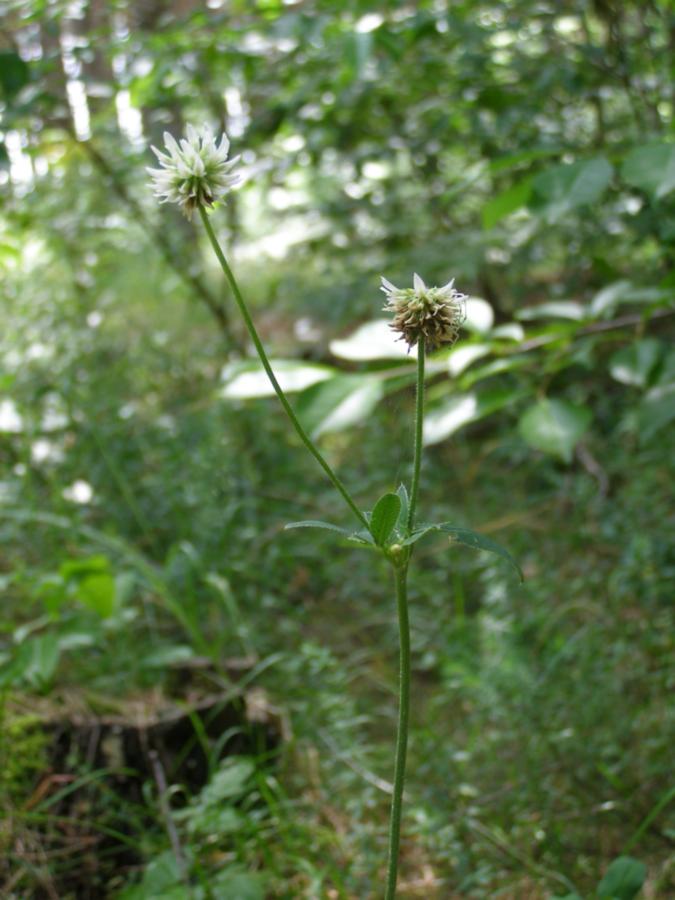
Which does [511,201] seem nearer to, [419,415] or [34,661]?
[419,415]

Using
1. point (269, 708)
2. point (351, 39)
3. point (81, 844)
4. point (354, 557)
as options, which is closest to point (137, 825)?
point (81, 844)

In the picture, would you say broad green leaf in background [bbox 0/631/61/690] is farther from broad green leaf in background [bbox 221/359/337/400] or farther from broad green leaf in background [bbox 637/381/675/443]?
broad green leaf in background [bbox 637/381/675/443]

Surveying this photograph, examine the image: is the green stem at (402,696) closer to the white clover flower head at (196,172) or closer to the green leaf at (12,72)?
the white clover flower head at (196,172)

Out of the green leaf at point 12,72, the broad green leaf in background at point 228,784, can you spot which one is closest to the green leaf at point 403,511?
the broad green leaf in background at point 228,784

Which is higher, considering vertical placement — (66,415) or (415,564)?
(66,415)

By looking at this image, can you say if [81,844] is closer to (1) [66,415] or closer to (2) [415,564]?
(2) [415,564]

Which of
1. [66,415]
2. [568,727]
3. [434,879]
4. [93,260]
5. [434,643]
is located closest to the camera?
[434,879]

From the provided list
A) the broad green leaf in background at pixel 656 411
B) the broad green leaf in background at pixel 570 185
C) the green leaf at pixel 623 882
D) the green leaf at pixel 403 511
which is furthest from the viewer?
the broad green leaf in background at pixel 656 411
